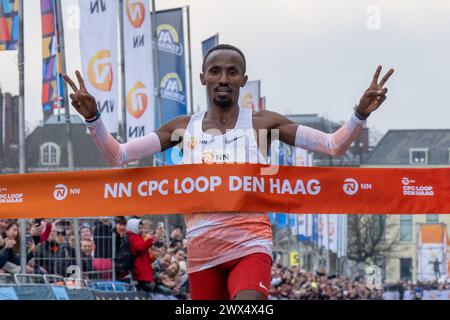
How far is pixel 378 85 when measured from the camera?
7.39 metres

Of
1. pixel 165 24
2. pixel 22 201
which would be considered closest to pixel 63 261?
pixel 22 201

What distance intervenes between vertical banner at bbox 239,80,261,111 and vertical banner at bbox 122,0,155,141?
6.46 m

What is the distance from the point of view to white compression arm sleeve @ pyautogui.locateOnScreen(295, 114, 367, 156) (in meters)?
7.50

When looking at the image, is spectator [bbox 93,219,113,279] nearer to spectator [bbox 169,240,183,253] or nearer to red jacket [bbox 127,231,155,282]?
red jacket [bbox 127,231,155,282]

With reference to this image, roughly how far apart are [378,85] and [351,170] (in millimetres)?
888

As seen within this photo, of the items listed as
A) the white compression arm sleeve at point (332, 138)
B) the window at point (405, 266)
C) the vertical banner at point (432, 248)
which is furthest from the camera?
the window at point (405, 266)

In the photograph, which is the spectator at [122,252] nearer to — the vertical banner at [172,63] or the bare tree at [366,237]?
the vertical banner at [172,63]

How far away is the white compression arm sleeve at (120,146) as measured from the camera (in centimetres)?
759

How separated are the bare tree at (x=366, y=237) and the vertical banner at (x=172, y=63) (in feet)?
146

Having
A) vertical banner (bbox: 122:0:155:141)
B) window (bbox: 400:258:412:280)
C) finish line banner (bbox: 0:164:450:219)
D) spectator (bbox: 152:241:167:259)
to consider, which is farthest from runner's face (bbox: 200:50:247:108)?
window (bbox: 400:258:412:280)

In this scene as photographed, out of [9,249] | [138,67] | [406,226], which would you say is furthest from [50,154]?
[9,249]

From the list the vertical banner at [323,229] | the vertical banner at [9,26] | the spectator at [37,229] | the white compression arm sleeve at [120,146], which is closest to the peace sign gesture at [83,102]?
the white compression arm sleeve at [120,146]

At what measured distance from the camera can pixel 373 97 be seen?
24.1 ft
